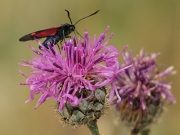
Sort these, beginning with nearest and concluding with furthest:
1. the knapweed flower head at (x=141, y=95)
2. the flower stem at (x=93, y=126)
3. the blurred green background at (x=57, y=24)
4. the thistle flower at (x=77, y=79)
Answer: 1. the thistle flower at (x=77, y=79)
2. the flower stem at (x=93, y=126)
3. the knapweed flower head at (x=141, y=95)
4. the blurred green background at (x=57, y=24)

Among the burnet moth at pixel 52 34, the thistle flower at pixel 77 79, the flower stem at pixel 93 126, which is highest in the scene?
the burnet moth at pixel 52 34

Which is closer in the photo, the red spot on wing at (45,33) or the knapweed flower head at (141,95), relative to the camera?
the red spot on wing at (45,33)

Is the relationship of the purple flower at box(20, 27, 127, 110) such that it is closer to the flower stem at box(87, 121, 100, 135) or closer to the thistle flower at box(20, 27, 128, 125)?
the thistle flower at box(20, 27, 128, 125)

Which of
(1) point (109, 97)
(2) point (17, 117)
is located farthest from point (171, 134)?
(1) point (109, 97)

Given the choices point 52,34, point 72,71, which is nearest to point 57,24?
point 52,34

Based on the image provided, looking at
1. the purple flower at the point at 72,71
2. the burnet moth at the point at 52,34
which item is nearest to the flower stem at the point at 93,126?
the purple flower at the point at 72,71

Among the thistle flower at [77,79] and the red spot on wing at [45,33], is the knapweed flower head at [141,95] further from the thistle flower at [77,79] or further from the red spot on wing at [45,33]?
the red spot on wing at [45,33]

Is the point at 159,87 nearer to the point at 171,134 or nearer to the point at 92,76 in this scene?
the point at 92,76

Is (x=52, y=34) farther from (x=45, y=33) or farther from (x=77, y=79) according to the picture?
(x=77, y=79)
